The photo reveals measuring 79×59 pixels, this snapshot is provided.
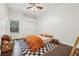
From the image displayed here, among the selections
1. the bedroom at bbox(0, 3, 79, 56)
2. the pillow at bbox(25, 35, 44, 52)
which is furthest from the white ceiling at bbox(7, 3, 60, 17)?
the pillow at bbox(25, 35, 44, 52)

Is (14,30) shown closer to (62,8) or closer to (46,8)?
(46,8)

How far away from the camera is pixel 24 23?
1386 mm

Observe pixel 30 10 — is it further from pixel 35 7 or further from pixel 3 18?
pixel 3 18

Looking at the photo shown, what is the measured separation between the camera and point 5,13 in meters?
1.31

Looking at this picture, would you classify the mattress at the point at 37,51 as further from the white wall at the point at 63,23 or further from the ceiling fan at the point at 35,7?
the ceiling fan at the point at 35,7

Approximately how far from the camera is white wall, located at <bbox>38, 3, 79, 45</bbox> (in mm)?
1294

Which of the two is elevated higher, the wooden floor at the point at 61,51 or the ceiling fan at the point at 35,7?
the ceiling fan at the point at 35,7

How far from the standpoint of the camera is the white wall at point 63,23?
1294 mm

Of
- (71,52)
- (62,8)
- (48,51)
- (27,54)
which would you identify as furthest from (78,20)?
(27,54)

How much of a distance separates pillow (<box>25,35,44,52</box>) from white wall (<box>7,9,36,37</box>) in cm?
7

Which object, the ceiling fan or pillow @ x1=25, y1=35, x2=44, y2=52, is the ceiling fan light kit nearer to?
the ceiling fan

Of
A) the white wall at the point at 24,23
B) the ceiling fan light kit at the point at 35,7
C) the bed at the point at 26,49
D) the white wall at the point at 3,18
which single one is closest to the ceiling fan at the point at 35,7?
the ceiling fan light kit at the point at 35,7

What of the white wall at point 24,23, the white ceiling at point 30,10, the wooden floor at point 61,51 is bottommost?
the wooden floor at point 61,51

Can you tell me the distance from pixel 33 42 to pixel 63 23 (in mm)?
493
